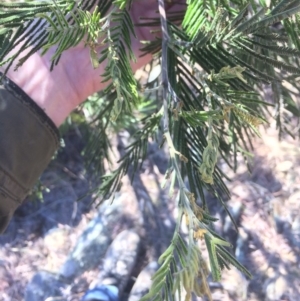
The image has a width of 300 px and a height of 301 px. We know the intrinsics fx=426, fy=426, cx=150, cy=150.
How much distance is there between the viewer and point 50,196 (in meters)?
2.07

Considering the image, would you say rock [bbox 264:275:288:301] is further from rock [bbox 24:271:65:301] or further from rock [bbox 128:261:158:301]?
rock [bbox 24:271:65:301]

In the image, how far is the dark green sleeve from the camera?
84cm

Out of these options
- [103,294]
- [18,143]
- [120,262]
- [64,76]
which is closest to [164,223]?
[120,262]

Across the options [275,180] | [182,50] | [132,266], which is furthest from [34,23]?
[275,180]

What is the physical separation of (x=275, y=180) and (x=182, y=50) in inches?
58.0

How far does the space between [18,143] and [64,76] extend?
0.27 metres

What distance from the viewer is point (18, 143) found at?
857mm

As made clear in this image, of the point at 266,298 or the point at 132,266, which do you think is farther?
the point at 132,266

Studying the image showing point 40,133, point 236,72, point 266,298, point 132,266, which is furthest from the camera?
point 132,266

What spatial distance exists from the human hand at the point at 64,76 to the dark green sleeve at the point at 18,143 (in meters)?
0.07

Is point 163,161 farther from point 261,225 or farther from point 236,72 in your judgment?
point 236,72

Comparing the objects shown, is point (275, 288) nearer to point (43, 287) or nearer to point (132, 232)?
point (132, 232)

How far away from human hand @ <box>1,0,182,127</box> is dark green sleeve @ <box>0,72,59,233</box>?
70mm

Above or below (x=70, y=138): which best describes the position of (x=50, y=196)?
below
